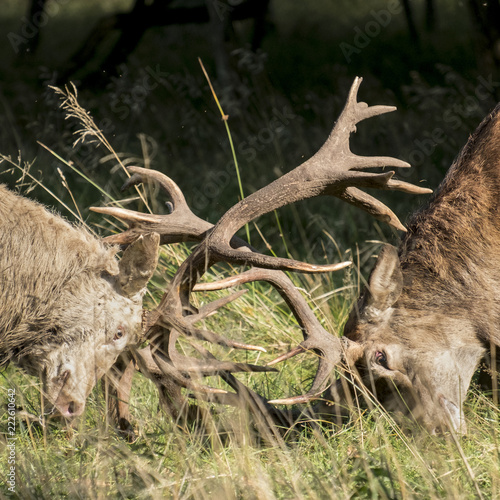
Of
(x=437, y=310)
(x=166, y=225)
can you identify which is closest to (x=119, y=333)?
(x=166, y=225)

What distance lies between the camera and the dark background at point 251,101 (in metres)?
8.05

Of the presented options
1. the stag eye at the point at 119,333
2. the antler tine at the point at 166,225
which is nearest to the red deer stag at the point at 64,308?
the stag eye at the point at 119,333

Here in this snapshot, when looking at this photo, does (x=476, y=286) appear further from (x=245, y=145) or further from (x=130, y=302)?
(x=245, y=145)

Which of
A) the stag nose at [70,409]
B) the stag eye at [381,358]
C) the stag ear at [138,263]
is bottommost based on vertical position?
the stag eye at [381,358]

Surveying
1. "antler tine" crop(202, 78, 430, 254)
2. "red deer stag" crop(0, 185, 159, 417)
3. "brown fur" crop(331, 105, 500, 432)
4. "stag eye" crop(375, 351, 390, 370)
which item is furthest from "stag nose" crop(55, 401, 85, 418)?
"stag eye" crop(375, 351, 390, 370)

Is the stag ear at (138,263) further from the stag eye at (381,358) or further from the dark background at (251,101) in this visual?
the dark background at (251,101)

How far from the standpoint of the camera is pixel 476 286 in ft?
13.9

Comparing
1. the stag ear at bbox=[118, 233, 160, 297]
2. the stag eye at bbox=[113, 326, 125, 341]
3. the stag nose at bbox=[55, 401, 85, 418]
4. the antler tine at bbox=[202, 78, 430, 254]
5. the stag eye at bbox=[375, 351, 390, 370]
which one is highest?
the antler tine at bbox=[202, 78, 430, 254]

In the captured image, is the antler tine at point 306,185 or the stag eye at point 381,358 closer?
the antler tine at point 306,185

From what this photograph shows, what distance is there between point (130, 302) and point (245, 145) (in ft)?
18.8

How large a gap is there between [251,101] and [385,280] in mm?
6572

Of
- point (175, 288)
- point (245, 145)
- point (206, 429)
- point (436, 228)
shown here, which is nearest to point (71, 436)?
point (206, 429)

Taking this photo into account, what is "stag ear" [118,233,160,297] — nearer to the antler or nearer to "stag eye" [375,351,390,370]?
the antler

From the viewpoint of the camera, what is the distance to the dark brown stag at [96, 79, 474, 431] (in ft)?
12.8
